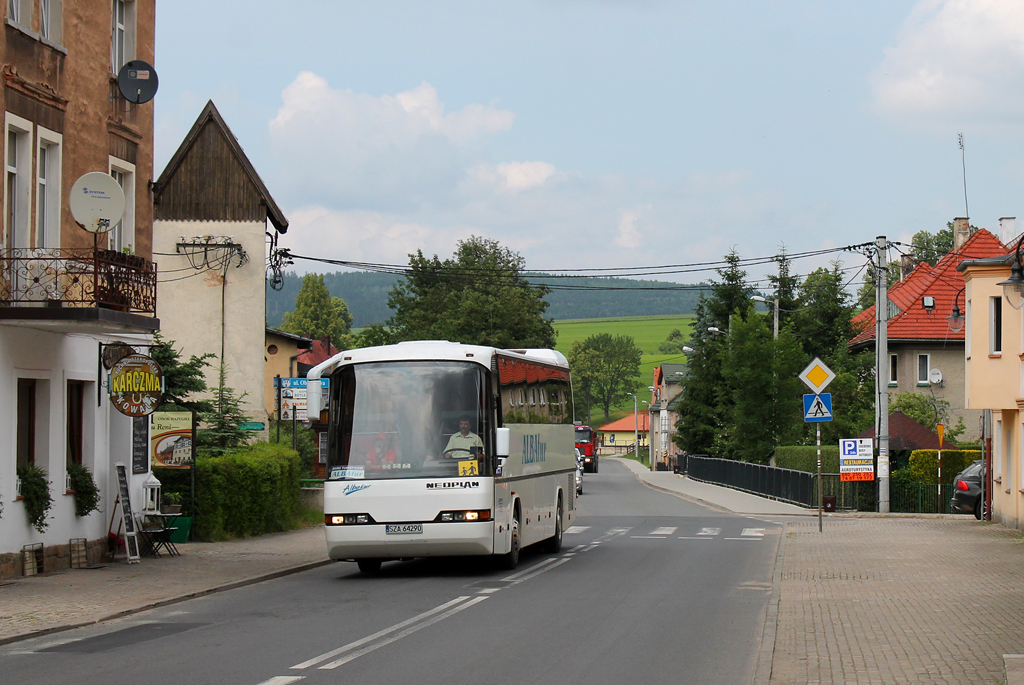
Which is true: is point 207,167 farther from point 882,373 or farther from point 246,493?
point 882,373

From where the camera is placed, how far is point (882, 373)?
34.1 meters

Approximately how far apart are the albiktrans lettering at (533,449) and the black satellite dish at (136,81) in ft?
27.3

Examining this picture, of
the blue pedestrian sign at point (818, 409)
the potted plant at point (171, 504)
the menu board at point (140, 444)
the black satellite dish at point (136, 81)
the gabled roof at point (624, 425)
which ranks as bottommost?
the gabled roof at point (624, 425)

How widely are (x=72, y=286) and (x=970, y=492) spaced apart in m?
24.7

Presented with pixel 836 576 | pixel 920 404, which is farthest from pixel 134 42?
pixel 920 404

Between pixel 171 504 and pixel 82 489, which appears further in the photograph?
pixel 171 504

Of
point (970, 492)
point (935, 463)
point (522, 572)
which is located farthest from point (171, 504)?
point (935, 463)

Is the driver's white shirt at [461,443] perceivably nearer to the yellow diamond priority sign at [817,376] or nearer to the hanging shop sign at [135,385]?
the hanging shop sign at [135,385]

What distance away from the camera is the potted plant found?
69.6 feet

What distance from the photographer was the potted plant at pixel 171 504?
69.6ft

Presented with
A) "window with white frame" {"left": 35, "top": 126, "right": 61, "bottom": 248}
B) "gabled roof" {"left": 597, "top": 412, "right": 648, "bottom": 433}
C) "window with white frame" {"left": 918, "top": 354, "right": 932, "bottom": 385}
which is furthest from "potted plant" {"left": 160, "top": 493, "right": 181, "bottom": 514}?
"gabled roof" {"left": 597, "top": 412, "right": 648, "bottom": 433}

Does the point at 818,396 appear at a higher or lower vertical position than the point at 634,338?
lower

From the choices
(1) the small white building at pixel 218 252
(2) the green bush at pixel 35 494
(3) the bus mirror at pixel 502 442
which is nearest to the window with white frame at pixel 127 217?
(2) the green bush at pixel 35 494

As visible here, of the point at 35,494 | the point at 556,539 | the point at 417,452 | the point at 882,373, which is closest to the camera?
the point at 417,452
